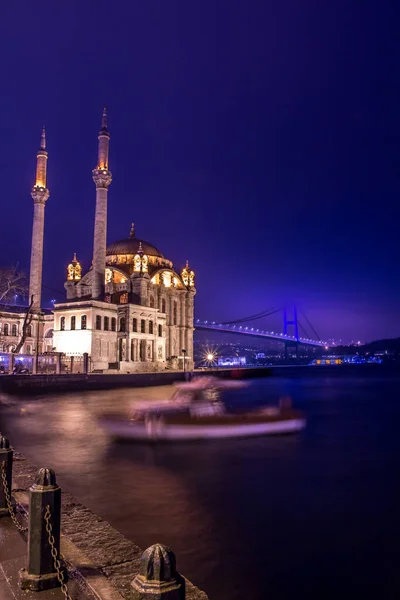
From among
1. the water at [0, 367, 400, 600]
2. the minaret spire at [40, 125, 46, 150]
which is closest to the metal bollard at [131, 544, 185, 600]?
the water at [0, 367, 400, 600]

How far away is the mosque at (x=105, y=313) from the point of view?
2301 inches

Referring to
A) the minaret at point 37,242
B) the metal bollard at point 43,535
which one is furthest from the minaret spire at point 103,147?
the metal bollard at point 43,535

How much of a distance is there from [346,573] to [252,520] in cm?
239

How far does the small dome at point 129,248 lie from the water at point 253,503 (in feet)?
204

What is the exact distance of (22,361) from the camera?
45.7 m

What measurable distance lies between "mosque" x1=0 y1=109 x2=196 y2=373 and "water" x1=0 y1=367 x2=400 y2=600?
3888cm

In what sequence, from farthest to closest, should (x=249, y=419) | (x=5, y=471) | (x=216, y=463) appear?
1. (x=249, y=419)
2. (x=216, y=463)
3. (x=5, y=471)

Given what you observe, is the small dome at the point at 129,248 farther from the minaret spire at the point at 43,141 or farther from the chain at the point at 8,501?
the chain at the point at 8,501

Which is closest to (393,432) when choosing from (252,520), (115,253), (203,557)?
(252,520)

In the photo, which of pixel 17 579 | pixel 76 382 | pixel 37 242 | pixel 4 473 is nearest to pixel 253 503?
pixel 4 473

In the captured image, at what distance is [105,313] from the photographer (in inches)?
2370

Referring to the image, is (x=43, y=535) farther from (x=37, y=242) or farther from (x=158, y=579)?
(x=37, y=242)

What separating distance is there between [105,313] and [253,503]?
51841mm

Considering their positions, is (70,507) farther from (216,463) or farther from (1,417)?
(1,417)
